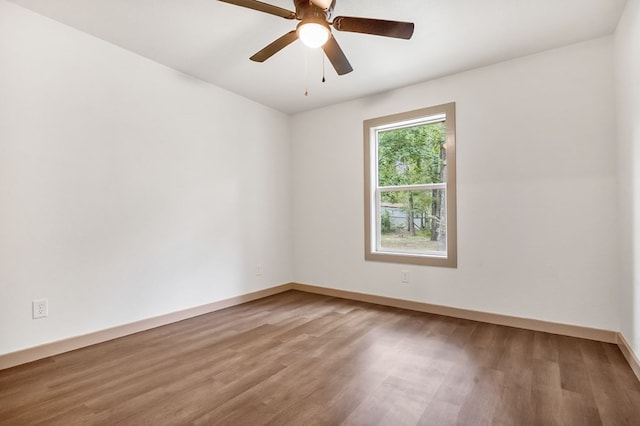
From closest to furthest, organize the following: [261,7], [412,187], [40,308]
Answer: [261,7]
[40,308]
[412,187]

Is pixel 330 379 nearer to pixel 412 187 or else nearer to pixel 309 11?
pixel 309 11

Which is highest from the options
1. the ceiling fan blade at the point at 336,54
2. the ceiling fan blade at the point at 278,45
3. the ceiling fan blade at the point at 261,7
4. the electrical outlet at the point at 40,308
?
the ceiling fan blade at the point at 261,7

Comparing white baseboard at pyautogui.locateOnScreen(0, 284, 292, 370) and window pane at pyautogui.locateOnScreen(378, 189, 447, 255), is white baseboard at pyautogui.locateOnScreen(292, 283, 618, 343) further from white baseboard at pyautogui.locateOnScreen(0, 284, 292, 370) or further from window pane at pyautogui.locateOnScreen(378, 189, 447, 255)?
white baseboard at pyautogui.locateOnScreen(0, 284, 292, 370)

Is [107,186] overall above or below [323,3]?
below

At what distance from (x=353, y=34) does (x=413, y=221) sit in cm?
214

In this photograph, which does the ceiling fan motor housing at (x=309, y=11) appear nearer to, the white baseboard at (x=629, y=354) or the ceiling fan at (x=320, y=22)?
the ceiling fan at (x=320, y=22)

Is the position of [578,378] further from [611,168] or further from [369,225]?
[369,225]

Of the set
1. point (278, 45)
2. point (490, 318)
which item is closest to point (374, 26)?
point (278, 45)

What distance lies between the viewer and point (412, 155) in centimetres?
382

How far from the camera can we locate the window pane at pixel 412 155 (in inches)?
142

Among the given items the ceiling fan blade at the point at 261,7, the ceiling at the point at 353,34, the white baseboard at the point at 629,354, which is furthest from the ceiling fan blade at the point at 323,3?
the white baseboard at the point at 629,354

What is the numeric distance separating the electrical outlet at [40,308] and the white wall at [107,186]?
0.12 feet

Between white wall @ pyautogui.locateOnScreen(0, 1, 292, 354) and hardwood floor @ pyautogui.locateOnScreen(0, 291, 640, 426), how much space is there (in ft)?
1.53

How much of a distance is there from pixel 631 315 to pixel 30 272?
439 centimetres
